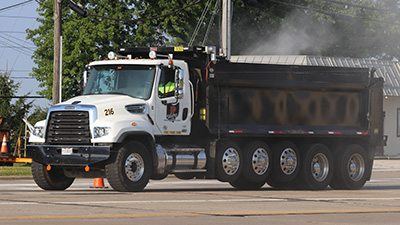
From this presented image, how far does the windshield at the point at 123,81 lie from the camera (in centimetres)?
1971

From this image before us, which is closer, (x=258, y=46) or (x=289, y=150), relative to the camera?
(x=289, y=150)

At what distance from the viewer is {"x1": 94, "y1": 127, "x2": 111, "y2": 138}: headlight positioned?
18.5 m

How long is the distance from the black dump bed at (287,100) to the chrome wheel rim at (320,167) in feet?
2.05

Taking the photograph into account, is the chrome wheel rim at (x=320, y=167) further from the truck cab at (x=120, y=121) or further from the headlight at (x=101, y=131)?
the headlight at (x=101, y=131)

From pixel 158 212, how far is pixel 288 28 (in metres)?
45.5

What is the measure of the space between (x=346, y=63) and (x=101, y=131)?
32574 mm

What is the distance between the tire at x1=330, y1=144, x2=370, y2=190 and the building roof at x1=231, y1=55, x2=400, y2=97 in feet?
80.3

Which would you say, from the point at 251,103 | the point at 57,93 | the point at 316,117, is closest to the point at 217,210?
the point at 251,103

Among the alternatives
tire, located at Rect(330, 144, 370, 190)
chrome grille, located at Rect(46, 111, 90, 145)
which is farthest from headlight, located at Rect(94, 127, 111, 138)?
tire, located at Rect(330, 144, 370, 190)

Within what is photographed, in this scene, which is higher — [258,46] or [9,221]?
[258,46]

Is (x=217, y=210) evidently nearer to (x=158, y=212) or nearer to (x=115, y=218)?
(x=158, y=212)

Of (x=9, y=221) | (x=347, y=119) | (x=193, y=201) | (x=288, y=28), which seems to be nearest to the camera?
(x=9, y=221)

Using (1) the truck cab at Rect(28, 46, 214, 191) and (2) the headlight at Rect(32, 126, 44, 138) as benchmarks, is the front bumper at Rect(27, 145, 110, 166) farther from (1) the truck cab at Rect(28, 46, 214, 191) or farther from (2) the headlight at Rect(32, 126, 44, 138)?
(2) the headlight at Rect(32, 126, 44, 138)

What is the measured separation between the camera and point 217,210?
1424 centimetres
